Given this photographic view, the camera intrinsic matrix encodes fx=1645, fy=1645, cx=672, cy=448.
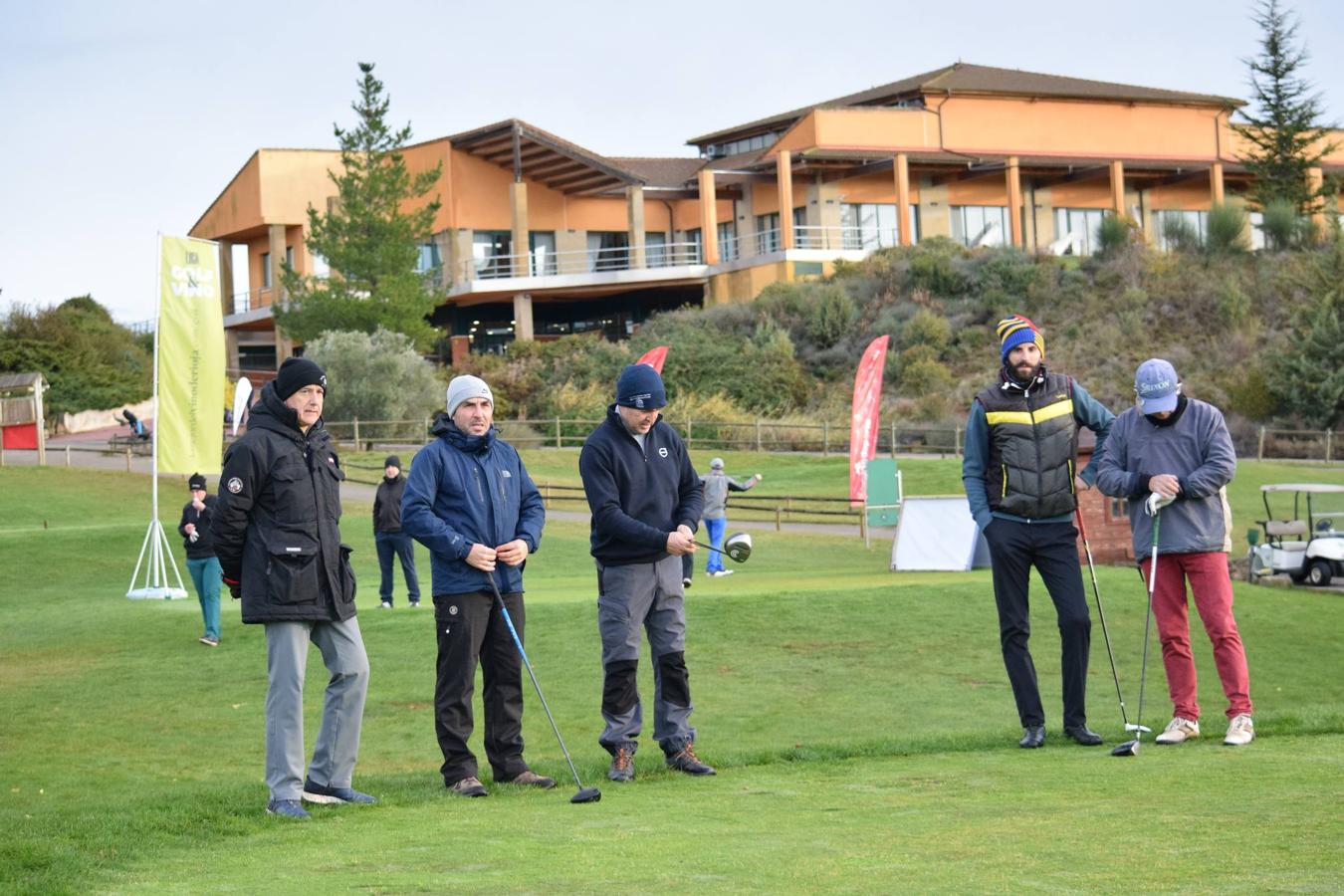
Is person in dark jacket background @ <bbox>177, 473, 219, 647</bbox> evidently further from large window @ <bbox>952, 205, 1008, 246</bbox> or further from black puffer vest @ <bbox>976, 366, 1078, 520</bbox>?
large window @ <bbox>952, 205, 1008, 246</bbox>

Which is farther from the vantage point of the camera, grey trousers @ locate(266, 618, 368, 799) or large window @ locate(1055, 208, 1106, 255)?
large window @ locate(1055, 208, 1106, 255)

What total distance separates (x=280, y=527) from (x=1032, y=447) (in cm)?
399

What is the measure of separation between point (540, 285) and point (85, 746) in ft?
175

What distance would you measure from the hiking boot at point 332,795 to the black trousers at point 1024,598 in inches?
138

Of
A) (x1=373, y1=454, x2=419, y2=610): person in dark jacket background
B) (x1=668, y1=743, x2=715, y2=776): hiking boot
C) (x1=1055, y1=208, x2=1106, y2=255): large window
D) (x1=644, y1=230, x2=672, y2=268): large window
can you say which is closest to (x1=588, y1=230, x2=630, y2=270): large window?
(x1=644, y1=230, x2=672, y2=268): large window

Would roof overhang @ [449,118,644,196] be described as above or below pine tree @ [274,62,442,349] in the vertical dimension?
above

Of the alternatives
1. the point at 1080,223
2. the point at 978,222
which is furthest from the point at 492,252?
the point at 1080,223

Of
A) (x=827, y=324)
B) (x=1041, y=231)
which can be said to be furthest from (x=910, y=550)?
(x=1041, y=231)

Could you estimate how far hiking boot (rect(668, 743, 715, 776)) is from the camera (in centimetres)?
848

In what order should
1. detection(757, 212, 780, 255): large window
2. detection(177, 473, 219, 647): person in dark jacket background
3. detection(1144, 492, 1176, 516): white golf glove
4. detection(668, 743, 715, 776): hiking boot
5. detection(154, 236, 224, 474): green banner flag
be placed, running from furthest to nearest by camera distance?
detection(757, 212, 780, 255): large window
detection(154, 236, 224, 474): green banner flag
detection(177, 473, 219, 647): person in dark jacket background
detection(1144, 492, 1176, 516): white golf glove
detection(668, 743, 715, 776): hiking boot

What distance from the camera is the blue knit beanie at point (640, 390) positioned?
28.1 ft

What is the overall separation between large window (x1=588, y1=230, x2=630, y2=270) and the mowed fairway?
156 feet

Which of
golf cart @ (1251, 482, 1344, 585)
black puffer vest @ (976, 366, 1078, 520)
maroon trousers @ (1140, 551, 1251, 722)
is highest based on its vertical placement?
black puffer vest @ (976, 366, 1078, 520)

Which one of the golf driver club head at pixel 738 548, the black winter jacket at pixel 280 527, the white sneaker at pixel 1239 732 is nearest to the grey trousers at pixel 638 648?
the golf driver club head at pixel 738 548
